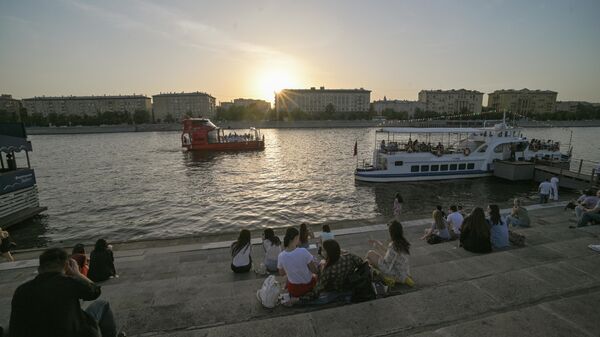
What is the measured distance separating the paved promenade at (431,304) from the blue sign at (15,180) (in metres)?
13.6

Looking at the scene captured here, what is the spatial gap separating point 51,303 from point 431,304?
5.76 metres

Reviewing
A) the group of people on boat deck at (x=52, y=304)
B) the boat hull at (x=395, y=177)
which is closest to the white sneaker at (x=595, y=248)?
the group of people on boat deck at (x=52, y=304)

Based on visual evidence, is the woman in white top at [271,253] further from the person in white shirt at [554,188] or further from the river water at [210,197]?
the person in white shirt at [554,188]

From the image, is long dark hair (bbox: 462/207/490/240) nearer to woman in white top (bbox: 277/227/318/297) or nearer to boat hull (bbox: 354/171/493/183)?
woman in white top (bbox: 277/227/318/297)

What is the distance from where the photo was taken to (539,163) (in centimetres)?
3272

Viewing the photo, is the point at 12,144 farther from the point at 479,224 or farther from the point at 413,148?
the point at 413,148

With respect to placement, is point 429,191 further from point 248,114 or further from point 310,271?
point 248,114

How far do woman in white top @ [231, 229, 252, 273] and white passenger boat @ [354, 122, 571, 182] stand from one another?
932 inches

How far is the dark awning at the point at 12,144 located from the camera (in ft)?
60.1

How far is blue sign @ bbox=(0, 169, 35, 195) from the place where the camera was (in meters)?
17.8

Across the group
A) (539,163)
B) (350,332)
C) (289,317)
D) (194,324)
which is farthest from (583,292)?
(539,163)

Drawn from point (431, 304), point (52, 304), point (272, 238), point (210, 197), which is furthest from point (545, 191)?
point (210, 197)

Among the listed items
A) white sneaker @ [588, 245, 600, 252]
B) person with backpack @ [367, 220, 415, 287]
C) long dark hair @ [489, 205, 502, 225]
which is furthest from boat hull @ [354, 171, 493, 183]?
person with backpack @ [367, 220, 415, 287]

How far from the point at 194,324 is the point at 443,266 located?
572 cm
